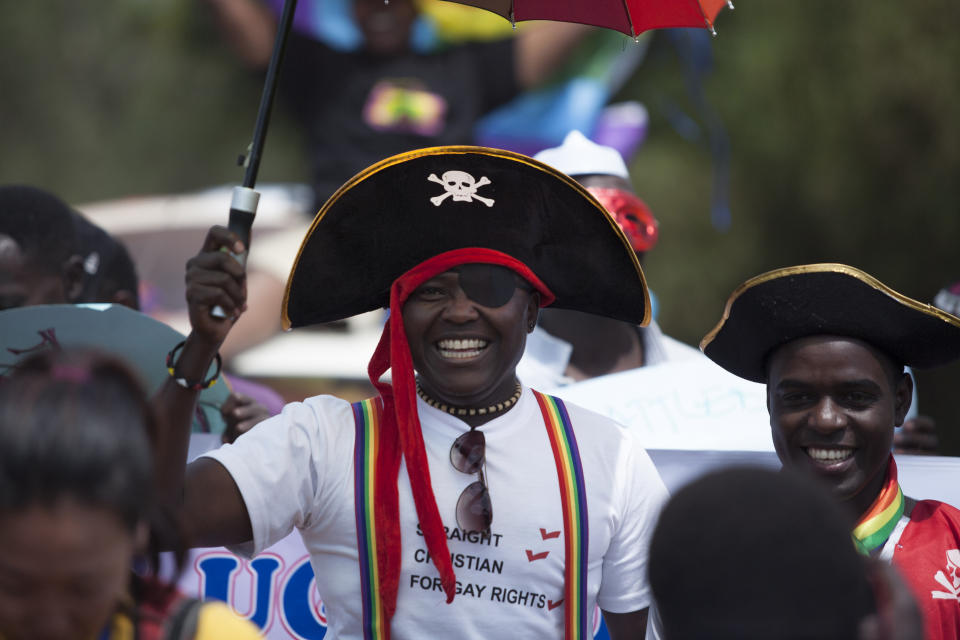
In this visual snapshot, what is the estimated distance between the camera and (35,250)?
3.83 m

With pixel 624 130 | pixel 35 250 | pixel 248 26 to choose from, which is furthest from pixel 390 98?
pixel 35 250

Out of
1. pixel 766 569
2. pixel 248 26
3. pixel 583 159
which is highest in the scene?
pixel 248 26

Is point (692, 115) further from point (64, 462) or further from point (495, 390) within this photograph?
point (64, 462)

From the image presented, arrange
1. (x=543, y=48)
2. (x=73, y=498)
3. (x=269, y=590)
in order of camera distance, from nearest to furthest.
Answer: (x=73, y=498) → (x=269, y=590) → (x=543, y=48)

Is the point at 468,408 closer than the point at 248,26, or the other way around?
the point at 468,408

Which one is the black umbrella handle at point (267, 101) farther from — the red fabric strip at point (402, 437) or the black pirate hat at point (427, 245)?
the red fabric strip at point (402, 437)

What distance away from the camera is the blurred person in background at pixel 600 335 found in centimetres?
421

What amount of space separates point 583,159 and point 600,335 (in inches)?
25.1

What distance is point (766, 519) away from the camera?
1548 mm

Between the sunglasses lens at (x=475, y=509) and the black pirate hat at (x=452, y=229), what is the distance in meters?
0.52

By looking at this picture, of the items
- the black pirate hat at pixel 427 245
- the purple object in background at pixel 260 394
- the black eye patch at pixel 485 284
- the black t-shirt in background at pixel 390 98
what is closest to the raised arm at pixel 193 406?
the black pirate hat at pixel 427 245

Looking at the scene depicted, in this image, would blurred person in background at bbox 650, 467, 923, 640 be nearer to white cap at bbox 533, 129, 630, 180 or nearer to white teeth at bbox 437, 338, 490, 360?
white teeth at bbox 437, 338, 490, 360

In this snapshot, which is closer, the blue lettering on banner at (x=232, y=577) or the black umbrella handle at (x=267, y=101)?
the black umbrella handle at (x=267, y=101)

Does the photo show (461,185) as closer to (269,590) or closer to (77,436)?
(77,436)
